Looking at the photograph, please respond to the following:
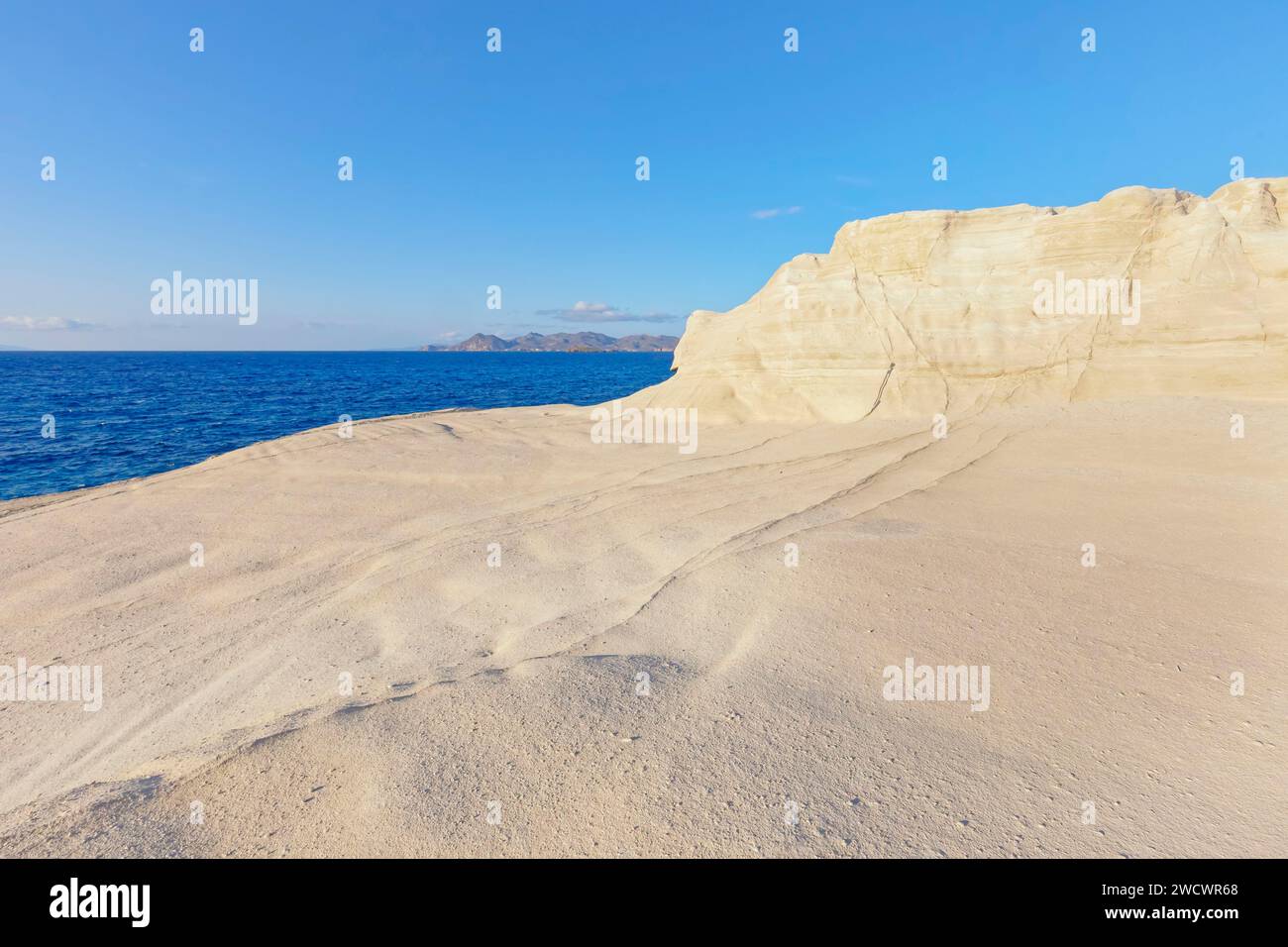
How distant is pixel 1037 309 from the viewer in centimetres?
1331

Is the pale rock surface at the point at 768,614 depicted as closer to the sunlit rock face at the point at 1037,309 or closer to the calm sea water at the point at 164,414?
the sunlit rock face at the point at 1037,309

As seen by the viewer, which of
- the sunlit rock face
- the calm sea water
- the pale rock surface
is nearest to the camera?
the pale rock surface

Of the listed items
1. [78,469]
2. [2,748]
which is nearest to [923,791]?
[2,748]

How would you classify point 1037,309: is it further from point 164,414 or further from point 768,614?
point 164,414

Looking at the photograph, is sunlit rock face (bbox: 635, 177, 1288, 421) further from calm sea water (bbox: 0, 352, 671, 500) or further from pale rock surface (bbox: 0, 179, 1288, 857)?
calm sea water (bbox: 0, 352, 671, 500)

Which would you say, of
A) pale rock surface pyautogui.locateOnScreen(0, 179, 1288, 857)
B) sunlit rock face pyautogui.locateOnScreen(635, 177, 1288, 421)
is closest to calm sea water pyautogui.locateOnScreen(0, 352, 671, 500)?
pale rock surface pyautogui.locateOnScreen(0, 179, 1288, 857)

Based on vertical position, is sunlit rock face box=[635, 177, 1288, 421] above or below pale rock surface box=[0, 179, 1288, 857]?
above

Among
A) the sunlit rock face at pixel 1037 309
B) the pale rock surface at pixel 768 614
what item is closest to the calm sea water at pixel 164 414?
the pale rock surface at pixel 768 614

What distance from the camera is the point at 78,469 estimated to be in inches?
717

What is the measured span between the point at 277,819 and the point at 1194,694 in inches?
210

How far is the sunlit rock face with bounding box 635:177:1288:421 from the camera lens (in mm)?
12109

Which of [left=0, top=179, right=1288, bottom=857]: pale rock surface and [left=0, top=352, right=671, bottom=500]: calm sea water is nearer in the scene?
[left=0, top=179, right=1288, bottom=857]: pale rock surface

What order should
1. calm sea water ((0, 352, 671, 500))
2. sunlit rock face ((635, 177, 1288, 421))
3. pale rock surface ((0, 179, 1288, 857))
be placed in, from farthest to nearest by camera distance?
1. calm sea water ((0, 352, 671, 500))
2. sunlit rock face ((635, 177, 1288, 421))
3. pale rock surface ((0, 179, 1288, 857))
